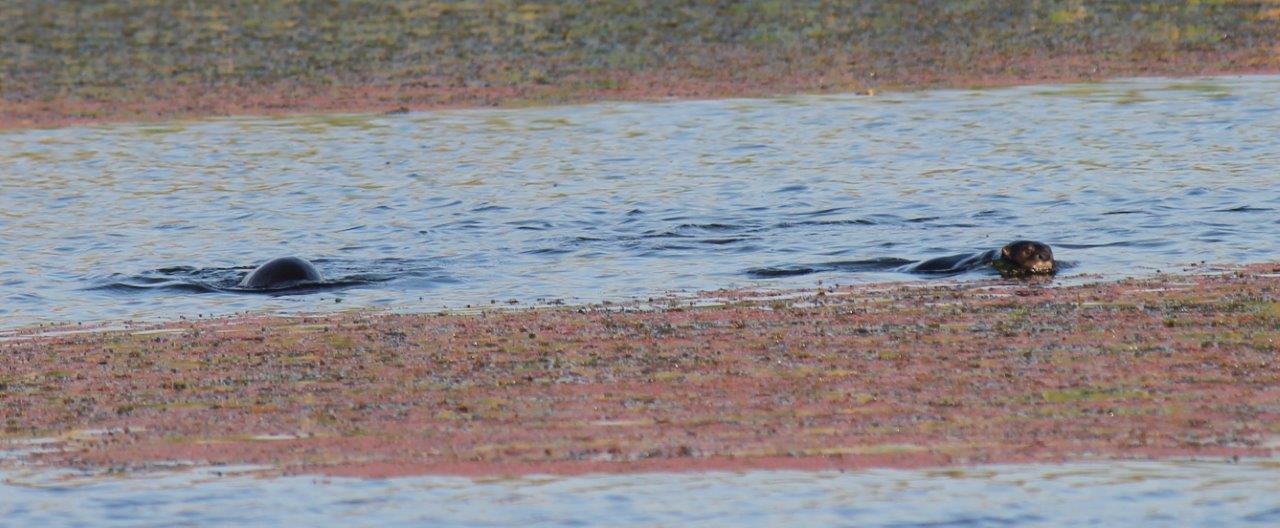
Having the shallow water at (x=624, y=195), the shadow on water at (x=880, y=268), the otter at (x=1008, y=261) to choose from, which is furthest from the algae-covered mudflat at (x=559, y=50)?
the otter at (x=1008, y=261)

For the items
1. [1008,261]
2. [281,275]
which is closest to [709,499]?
[1008,261]

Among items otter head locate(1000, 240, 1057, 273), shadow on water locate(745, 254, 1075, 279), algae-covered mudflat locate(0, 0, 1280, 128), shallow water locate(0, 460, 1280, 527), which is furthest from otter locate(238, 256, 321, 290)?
algae-covered mudflat locate(0, 0, 1280, 128)

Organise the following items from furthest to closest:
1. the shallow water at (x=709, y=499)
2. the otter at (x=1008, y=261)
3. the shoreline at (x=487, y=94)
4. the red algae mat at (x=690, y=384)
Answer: the shoreline at (x=487, y=94)
the otter at (x=1008, y=261)
the red algae mat at (x=690, y=384)
the shallow water at (x=709, y=499)

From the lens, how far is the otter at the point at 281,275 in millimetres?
12680

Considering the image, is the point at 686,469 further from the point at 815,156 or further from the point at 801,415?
the point at 815,156

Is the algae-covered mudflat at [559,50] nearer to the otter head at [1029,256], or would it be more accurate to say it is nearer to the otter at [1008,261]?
the otter at [1008,261]

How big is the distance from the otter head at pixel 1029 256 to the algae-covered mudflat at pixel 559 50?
34.9 ft

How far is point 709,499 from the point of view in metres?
7.23

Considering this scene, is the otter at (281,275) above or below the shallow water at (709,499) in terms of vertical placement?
above

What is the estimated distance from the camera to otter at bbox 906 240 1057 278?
12164mm

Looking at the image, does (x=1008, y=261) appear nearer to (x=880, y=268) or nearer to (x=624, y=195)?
(x=880, y=268)

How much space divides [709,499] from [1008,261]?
17.7 ft

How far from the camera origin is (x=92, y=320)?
11711mm

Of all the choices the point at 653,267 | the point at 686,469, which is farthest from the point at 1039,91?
the point at 686,469
